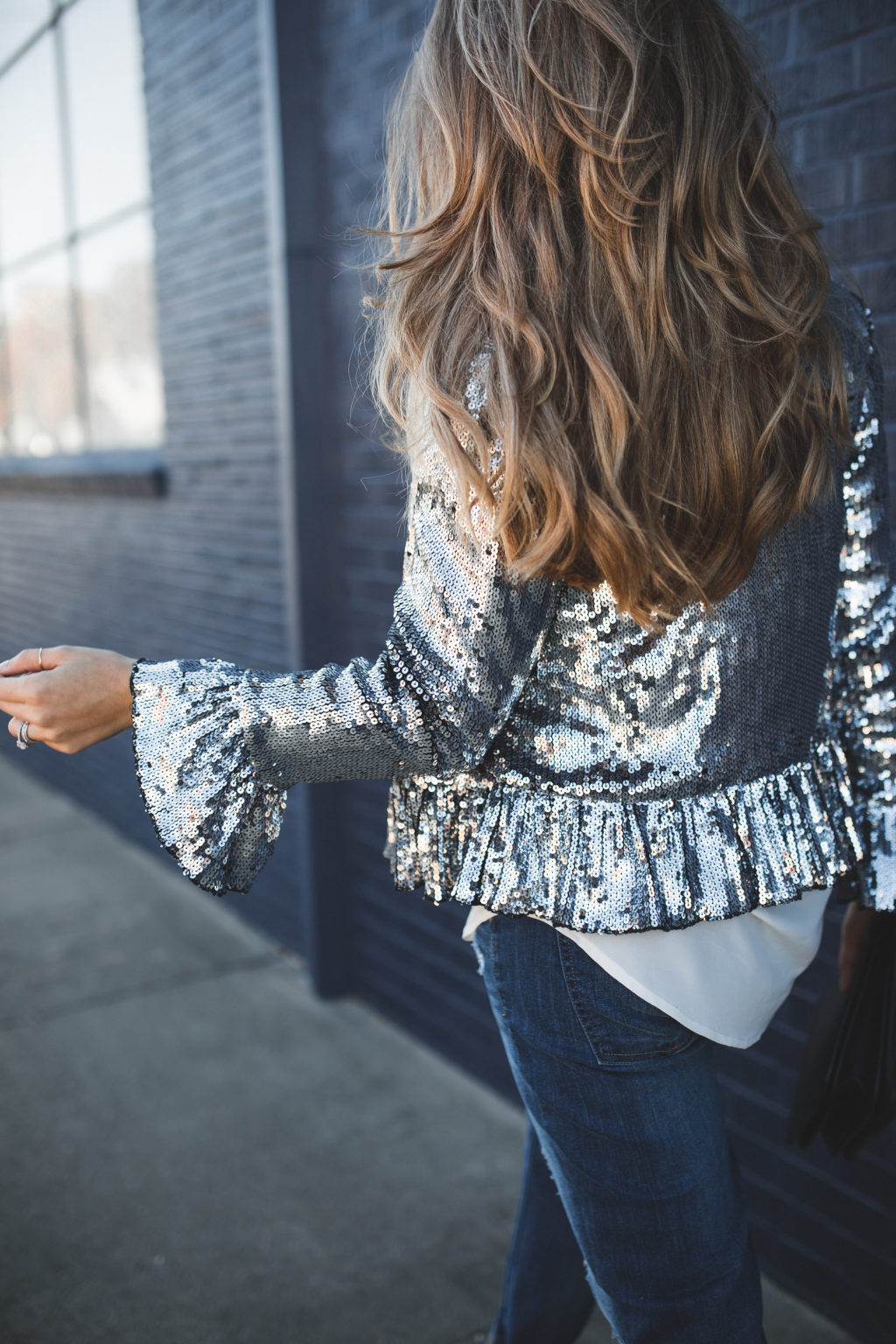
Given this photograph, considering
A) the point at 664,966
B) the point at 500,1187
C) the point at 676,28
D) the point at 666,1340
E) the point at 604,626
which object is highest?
the point at 676,28

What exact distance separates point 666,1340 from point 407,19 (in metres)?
2.89

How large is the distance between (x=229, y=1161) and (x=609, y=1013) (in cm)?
184

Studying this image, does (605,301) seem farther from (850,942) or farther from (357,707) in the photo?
(850,942)

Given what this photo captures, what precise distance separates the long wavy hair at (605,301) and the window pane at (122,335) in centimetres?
365

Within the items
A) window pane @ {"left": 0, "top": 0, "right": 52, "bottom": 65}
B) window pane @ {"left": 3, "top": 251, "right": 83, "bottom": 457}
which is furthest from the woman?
window pane @ {"left": 0, "top": 0, "right": 52, "bottom": 65}

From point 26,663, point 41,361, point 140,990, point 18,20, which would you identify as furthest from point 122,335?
point 26,663

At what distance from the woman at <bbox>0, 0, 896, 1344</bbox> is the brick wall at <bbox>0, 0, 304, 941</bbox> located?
2501 mm

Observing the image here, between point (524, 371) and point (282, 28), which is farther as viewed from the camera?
point (282, 28)

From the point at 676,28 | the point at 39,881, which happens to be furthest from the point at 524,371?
the point at 39,881

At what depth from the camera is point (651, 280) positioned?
3.32 feet

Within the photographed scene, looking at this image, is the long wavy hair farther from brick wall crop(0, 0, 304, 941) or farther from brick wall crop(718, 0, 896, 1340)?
brick wall crop(0, 0, 304, 941)

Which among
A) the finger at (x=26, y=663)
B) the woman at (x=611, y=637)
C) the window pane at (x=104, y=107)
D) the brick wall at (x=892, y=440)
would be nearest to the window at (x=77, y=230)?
the window pane at (x=104, y=107)

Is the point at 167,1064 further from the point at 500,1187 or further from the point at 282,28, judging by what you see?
the point at 282,28

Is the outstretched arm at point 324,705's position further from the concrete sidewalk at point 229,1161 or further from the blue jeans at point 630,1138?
the concrete sidewalk at point 229,1161
